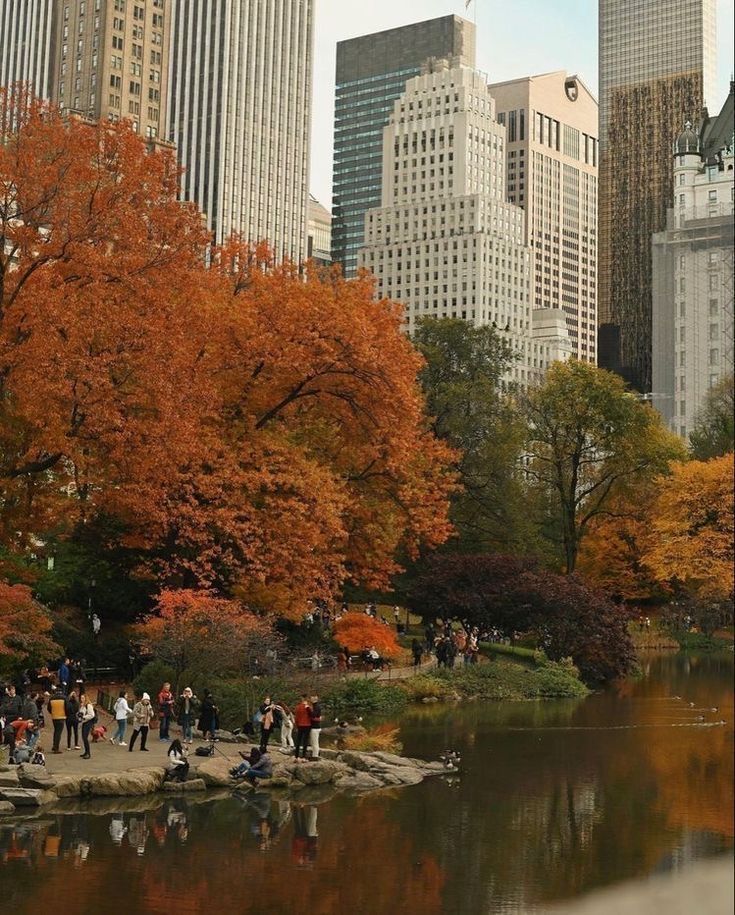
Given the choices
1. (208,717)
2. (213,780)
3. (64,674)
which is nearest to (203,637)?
(64,674)

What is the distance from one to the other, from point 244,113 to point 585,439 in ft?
418

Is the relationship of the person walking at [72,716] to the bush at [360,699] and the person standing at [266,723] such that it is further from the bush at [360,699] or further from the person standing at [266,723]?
the bush at [360,699]

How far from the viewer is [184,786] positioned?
2509 cm

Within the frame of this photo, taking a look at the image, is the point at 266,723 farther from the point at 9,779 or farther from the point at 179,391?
the point at 179,391

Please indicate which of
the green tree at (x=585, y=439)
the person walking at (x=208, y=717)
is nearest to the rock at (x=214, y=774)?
the person walking at (x=208, y=717)

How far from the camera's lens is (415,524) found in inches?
1807

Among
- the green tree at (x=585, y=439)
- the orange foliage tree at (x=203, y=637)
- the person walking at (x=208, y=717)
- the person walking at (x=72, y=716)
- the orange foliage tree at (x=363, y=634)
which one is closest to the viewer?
the person walking at (x=72, y=716)

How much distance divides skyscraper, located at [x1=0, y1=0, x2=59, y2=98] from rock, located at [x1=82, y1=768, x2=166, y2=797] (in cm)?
13543

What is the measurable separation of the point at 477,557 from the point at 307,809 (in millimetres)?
27954

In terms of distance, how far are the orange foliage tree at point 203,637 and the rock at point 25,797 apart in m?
9.52

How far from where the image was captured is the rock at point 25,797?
23.1 m

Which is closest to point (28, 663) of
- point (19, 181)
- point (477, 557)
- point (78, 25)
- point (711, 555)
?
point (19, 181)

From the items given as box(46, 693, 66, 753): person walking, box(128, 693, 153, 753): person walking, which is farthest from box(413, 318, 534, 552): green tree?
box(46, 693, 66, 753): person walking

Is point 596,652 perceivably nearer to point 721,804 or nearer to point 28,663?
point 28,663
